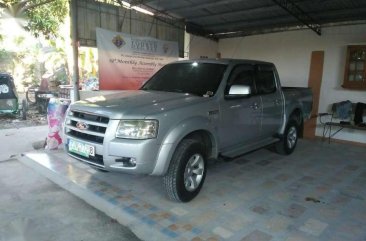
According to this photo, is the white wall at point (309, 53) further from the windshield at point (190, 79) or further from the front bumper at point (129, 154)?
the front bumper at point (129, 154)

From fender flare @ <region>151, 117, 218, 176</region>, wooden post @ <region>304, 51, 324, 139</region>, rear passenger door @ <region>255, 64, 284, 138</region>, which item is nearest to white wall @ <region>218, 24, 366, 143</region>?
wooden post @ <region>304, 51, 324, 139</region>

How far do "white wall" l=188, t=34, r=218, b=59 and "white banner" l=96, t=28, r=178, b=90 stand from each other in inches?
42.1

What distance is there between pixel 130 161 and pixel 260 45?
6.34m

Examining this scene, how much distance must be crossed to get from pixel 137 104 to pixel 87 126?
23.4 inches

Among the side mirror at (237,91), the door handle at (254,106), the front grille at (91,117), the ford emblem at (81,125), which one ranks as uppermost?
the side mirror at (237,91)

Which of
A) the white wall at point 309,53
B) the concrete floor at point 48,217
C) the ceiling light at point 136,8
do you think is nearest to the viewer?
the concrete floor at point 48,217

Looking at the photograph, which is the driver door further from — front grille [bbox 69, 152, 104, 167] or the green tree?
the green tree

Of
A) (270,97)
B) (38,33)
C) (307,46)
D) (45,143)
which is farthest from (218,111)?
(38,33)

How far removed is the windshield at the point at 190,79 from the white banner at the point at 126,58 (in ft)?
6.52

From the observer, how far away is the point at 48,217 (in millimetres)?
3047

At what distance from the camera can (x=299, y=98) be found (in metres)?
5.65

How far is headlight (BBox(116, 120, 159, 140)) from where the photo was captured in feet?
9.48

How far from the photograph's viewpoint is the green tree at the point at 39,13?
8.15 meters

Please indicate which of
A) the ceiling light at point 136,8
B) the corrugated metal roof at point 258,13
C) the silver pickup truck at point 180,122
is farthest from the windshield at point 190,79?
the ceiling light at point 136,8
